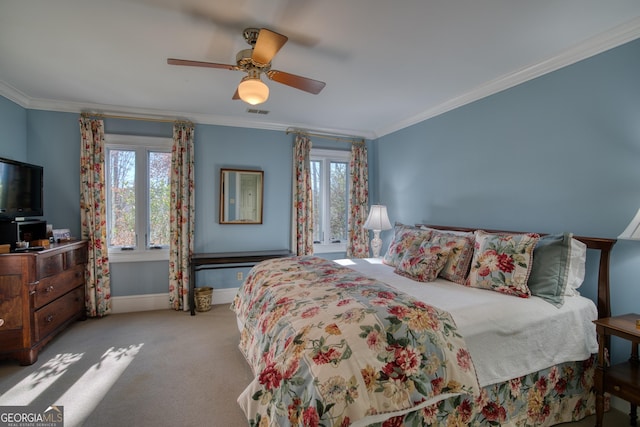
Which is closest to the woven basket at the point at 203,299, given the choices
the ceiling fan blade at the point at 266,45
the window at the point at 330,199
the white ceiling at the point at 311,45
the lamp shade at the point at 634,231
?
the window at the point at 330,199

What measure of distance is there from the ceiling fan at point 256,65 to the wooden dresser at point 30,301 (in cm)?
230

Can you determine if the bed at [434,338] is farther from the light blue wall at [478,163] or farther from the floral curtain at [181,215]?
the floral curtain at [181,215]

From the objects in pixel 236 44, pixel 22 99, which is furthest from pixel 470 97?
pixel 22 99

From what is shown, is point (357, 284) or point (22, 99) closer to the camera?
point (357, 284)

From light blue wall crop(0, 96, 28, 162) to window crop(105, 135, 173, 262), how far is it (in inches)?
31.8

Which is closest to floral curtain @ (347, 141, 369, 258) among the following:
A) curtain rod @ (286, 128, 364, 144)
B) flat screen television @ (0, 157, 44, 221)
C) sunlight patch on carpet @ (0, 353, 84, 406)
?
curtain rod @ (286, 128, 364, 144)

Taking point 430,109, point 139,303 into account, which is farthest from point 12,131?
point 430,109

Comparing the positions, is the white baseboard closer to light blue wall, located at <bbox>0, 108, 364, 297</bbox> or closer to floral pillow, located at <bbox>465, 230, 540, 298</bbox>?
light blue wall, located at <bbox>0, 108, 364, 297</bbox>

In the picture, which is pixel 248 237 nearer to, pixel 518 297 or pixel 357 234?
pixel 357 234

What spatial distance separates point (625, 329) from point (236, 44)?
123 inches

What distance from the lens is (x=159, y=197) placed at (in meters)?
4.07

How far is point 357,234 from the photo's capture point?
4867 mm

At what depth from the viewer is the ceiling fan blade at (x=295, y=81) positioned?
218 centimetres

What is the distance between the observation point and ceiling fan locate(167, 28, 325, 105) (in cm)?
187
